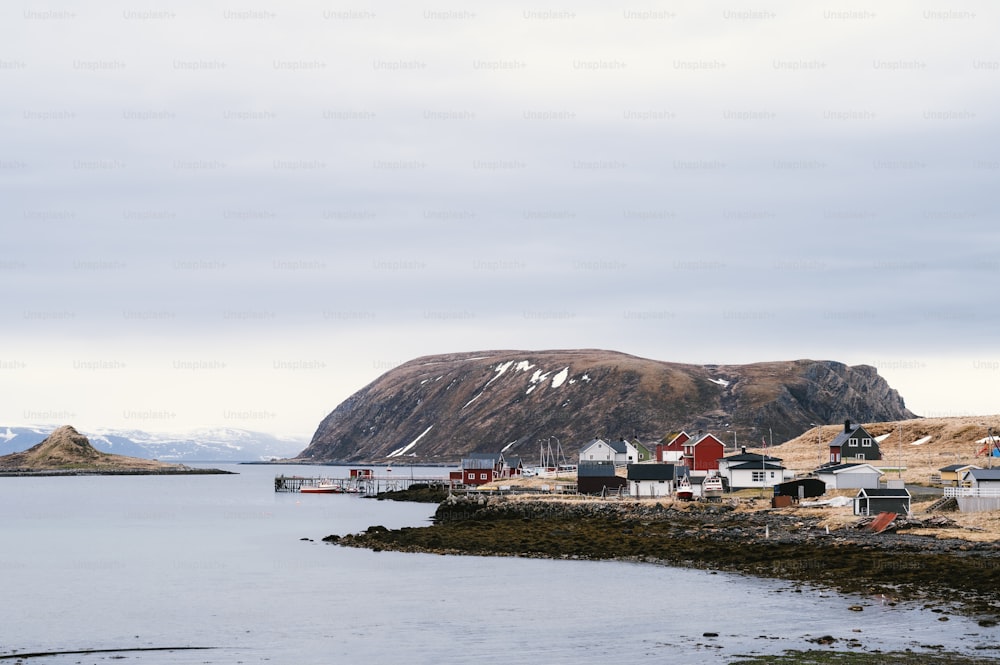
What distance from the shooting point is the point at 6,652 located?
44.1 meters

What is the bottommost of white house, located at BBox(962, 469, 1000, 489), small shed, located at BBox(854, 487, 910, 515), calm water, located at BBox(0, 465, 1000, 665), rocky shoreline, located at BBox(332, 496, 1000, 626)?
calm water, located at BBox(0, 465, 1000, 665)

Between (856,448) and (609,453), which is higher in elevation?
(609,453)

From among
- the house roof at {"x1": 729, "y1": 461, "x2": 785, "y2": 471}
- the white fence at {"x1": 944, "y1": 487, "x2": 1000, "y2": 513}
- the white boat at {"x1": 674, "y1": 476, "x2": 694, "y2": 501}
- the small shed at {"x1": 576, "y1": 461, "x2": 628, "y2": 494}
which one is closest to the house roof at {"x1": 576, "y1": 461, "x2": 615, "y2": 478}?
the small shed at {"x1": 576, "y1": 461, "x2": 628, "y2": 494}

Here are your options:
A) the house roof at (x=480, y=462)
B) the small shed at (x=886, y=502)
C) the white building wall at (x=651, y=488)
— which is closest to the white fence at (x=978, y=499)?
the small shed at (x=886, y=502)

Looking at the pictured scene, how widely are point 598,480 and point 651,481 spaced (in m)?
8.87

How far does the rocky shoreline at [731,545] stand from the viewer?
5184cm

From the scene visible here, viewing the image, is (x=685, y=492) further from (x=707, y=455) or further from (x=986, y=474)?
(x=986, y=474)

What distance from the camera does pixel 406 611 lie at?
2146 inches

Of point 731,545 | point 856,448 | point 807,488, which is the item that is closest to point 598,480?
point 807,488

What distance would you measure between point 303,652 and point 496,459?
14466cm

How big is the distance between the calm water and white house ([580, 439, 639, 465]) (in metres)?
105

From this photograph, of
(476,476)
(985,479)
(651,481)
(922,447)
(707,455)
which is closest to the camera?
(985,479)

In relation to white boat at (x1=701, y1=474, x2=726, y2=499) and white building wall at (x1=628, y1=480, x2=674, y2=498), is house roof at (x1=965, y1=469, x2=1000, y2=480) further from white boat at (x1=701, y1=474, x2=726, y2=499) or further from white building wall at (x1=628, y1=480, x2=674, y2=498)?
white building wall at (x1=628, y1=480, x2=674, y2=498)

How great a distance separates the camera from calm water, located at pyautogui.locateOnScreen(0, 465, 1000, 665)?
42.5m
